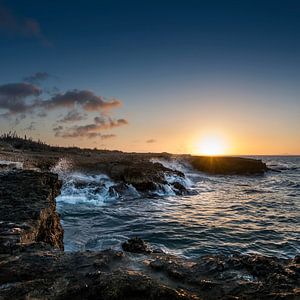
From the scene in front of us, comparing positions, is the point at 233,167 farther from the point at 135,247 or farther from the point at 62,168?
the point at 135,247

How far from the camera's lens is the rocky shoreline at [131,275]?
388 cm

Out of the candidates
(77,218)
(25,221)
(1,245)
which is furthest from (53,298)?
(77,218)

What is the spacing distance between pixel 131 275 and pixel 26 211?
170 inches

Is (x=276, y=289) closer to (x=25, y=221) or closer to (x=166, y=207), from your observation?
(x=25, y=221)

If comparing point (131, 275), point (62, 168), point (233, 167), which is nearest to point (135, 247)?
point (131, 275)

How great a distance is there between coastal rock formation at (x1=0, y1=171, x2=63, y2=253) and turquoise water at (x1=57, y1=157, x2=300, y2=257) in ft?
9.04

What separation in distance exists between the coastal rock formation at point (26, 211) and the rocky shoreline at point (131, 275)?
0.06 meters

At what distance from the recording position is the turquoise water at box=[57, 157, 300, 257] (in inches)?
492

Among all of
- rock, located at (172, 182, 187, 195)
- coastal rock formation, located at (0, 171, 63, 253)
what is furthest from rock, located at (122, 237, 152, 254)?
rock, located at (172, 182, 187, 195)

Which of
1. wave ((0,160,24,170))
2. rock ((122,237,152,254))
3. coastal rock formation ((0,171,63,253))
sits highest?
wave ((0,160,24,170))

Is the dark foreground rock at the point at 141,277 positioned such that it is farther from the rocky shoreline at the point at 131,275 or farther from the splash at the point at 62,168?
the splash at the point at 62,168

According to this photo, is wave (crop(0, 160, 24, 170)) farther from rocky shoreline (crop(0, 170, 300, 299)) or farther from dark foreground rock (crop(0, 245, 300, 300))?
dark foreground rock (crop(0, 245, 300, 300))

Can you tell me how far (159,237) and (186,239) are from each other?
3.71 feet

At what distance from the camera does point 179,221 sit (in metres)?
16.7
